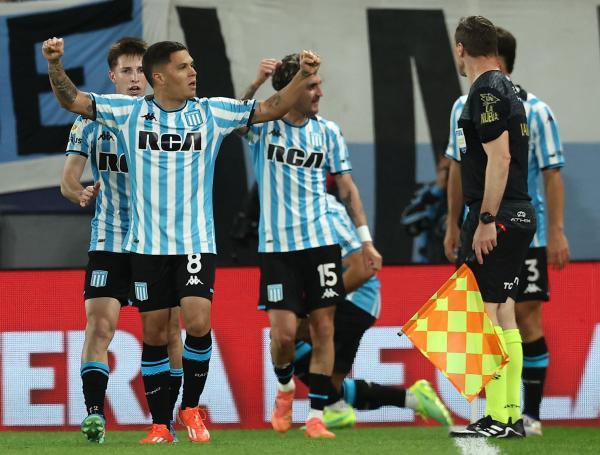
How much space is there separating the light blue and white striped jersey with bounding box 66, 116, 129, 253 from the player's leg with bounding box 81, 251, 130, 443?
8cm

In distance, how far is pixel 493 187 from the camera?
20.2 feet

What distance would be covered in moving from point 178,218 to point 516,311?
87.0 inches

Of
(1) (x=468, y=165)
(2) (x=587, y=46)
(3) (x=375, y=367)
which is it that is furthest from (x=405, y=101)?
(1) (x=468, y=165)

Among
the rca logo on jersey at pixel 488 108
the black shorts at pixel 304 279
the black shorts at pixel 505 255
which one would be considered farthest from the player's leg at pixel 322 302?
the rca logo on jersey at pixel 488 108

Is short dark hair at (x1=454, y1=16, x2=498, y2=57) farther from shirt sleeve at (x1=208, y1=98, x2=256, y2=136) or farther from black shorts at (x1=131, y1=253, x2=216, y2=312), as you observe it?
black shorts at (x1=131, y1=253, x2=216, y2=312)

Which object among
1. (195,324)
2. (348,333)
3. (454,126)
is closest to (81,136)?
(195,324)

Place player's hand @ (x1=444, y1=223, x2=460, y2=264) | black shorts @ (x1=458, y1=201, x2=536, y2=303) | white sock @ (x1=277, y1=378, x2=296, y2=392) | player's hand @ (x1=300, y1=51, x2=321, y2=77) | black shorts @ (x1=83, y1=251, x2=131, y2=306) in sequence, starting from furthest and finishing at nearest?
white sock @ (x1=277, y1=378, x2=296, y2=392) < player's hand @ (x1=444, y1=223, x2=460, y2=264) < black shorts @ (x1=83, y1=251, x2=131, y2=306) < player's hand @ (x1=300, y1=51, x2=321, y2=77) < black shorts @ (x1=458, y1=201, x2=536, y2=303)

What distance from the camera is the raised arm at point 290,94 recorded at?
21.2 feet

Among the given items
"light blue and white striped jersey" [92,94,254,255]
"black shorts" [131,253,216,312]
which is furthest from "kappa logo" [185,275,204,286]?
"light blue and white striped jersey" [92,94,254,255]

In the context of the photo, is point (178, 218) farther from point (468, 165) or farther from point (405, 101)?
point (405, 101)

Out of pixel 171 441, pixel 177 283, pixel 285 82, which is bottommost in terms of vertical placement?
pixel 171 441

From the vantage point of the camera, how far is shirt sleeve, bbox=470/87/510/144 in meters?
6.19

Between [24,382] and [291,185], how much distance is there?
6.69 ft

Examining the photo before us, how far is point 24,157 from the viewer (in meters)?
9.99
